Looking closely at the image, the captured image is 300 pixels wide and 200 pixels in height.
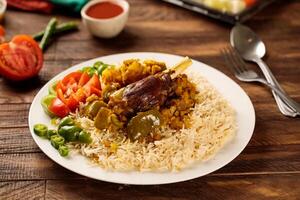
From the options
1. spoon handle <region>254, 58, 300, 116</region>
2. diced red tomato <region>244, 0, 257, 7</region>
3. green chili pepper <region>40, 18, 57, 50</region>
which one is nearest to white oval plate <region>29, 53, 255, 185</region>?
spoon handle <region>254, 58, 300, 116</region>

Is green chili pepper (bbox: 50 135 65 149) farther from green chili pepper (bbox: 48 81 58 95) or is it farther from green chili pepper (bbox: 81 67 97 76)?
green chili pepper (bbox: 81 67 97 76)

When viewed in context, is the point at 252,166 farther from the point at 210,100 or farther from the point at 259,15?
the point at 259,15

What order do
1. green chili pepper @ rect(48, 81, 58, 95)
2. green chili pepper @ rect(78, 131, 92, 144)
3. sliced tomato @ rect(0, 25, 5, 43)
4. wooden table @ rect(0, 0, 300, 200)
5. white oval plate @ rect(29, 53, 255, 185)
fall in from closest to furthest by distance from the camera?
1. white oval plate @ rect(29, 53, 255, 185)
2. wooden table @ rect(0, 0, 300, 200)
3. green chili pepper @ rect(78, 131, 92, 144)
4. green chili pepper @ rect(48, 81, 58, 95)
5. sliced tomato @ rect(0, 25, 5, 43)

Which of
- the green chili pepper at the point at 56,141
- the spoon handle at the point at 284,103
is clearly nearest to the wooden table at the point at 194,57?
the spoon handle at the point at 284,103

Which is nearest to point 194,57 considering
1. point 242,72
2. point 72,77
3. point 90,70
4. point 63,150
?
point 242,72

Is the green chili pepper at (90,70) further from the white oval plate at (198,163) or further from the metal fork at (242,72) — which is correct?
the metal fork at (242,72)

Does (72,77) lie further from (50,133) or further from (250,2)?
(250,2)
